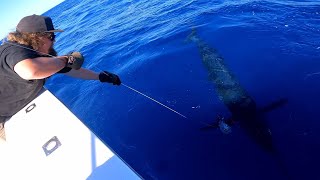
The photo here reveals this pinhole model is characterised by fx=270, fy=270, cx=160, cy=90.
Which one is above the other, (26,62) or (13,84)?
(26,62)

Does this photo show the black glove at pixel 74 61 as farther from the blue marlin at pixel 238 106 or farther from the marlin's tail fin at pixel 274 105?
the marlin's tail fin at pixel 274 105

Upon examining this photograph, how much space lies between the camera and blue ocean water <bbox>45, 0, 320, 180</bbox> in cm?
455

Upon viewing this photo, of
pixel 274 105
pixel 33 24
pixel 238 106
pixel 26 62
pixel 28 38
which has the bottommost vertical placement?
pixel 238 106

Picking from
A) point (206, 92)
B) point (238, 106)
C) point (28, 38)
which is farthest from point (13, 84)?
point (238, 106)

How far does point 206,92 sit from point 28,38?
4.05 meters

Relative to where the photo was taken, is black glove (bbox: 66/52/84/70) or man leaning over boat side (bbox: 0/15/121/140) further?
black glove (bbox: 66/52/84/70)

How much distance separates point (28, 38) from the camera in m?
3.40

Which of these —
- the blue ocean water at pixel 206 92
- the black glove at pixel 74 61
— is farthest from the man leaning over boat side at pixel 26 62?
the blue ocean water at pixel 206 92

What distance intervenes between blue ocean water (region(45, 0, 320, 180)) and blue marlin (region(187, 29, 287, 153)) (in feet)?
0.43

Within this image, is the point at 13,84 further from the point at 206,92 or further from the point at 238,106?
the point at 238,106

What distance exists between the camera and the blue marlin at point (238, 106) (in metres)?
4.93

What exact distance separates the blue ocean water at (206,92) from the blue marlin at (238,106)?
0.13m

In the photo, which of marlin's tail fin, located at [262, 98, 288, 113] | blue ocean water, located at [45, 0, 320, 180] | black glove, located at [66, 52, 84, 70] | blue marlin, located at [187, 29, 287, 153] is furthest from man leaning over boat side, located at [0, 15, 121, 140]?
marlin's tail fin, located at [262, 98, 288, 113]

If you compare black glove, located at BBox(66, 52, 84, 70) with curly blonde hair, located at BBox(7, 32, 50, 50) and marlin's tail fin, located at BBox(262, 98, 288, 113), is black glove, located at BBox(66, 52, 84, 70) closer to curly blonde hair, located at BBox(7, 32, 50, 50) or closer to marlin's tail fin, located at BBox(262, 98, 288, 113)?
curly blonde hair, located at BBox(7, 32, 50, 50)
